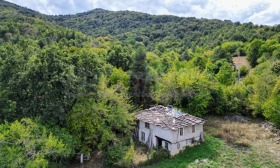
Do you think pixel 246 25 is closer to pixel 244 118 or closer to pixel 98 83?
pixel 244 118

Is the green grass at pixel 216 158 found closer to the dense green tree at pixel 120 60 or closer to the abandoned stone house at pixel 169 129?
the abandoned stone house at pixel 169 129

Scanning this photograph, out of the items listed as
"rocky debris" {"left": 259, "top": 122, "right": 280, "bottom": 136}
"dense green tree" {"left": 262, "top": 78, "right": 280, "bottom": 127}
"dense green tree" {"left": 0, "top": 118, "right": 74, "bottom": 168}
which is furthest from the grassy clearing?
"dense green tree" {"left": 0, "top": 118, "right": 74, "bottom": 168}

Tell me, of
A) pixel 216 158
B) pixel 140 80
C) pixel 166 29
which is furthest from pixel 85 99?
pixel 166 29

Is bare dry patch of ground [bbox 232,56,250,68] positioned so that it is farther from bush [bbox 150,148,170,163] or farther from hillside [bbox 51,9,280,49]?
bush [bbox 150,148,170,163]

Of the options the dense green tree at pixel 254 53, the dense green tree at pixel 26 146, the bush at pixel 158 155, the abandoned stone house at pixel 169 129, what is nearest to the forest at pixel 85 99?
the dense green tree at pixel 26 146

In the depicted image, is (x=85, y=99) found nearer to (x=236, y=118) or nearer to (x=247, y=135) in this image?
(x=247, y=135)
